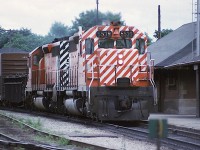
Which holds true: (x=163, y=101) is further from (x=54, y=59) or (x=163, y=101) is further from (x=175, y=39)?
(x=54, y=59)

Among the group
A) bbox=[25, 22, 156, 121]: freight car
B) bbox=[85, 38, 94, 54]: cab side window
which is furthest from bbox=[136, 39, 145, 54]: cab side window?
bbox=[85, 38, 94, 54]: cab side window

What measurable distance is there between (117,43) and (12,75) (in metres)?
14.0

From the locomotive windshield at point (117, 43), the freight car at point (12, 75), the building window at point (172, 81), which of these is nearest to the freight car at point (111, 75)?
the locomotive windshield at point (117, 43)

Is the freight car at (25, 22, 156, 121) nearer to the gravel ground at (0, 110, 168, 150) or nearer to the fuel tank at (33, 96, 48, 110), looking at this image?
the gravel ground at (0, 110, 168, 150)

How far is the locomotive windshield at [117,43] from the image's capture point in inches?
745

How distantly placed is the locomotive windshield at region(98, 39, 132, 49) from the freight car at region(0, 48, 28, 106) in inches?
453

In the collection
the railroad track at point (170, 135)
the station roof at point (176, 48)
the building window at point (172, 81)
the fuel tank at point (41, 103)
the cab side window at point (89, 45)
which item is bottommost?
the railroad track at point (170, 135)

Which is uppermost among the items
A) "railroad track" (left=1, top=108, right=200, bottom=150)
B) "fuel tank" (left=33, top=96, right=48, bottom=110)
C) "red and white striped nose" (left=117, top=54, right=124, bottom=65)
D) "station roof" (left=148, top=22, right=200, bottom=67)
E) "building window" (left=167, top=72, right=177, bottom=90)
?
"station roof" (left=148, top=22, right=200, bottom=67)

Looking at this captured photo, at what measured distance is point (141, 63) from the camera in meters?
19.0

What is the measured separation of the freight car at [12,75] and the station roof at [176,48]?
26.6ft

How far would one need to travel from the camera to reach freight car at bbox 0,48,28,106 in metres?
30.0

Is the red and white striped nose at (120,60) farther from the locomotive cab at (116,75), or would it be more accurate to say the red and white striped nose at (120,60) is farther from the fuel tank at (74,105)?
the fuel tank at (74,105)

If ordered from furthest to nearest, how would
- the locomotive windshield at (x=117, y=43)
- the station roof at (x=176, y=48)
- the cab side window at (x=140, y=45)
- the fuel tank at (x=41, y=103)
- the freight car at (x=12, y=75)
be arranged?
the freight car at (x=12, y=75) → the station roof at (x=176, y=48) → the fuel tank at (x=41, y=103) → the cab side window at (x=140, y=45) → the locomotive windshield at (x=117, y=43)

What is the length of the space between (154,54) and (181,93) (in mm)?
5503
